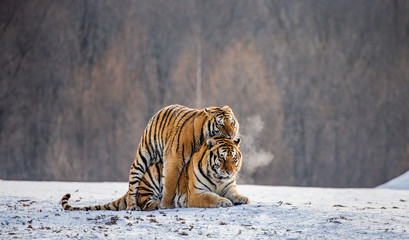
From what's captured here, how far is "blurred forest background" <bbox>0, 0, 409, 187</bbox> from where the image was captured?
29.2ft

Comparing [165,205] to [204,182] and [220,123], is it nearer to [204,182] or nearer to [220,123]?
[204,182]

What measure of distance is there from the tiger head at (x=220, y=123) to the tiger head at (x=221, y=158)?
48 mm

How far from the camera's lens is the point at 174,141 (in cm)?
379

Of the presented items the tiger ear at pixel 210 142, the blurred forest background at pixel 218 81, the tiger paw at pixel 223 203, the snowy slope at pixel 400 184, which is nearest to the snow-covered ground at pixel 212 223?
the tiger paw at pixel 223 203

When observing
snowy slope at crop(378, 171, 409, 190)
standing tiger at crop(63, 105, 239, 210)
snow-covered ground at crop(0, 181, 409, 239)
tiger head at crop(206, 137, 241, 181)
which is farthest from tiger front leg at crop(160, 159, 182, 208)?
snowy slope at crop(378, 171, 409, 190)

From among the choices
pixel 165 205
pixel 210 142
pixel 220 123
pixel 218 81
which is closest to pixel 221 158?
pixel 210 142

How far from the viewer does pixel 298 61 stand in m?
9.06

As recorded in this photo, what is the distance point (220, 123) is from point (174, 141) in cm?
34

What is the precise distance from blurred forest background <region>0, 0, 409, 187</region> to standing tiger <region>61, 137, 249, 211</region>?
504 centimetres

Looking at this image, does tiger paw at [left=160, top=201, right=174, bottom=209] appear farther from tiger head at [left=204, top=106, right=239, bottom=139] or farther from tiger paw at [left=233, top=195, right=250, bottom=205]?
tiger head at [left=204, top=106, right=239, bottom=139]

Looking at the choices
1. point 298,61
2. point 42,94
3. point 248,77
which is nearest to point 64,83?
point 42,94

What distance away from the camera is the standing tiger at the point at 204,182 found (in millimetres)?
3645

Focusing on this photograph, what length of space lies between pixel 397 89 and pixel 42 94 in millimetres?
5696

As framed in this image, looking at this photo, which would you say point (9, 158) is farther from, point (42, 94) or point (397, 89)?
point (397, 89)
